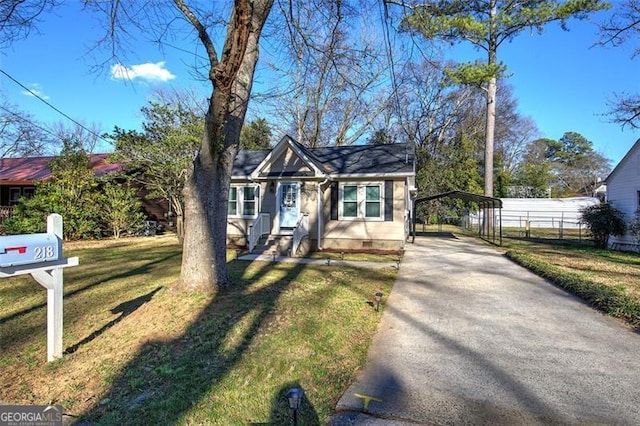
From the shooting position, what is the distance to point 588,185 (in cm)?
4772

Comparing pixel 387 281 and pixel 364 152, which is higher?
pixel 364 152

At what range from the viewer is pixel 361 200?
1331 cm

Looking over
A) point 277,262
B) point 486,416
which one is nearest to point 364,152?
point 277,262

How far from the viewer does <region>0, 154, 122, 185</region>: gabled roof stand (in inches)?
764

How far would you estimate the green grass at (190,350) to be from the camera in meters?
2.97

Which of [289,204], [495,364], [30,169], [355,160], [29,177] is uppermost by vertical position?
[30,169]

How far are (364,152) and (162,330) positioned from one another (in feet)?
A: 40.4

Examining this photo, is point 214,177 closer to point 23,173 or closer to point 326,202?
point 326,202

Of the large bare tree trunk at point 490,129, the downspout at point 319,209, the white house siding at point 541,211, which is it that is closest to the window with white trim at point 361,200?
the downspout at point 319,209

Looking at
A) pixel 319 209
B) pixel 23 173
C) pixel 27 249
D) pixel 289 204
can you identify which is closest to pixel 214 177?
pixel 27 249

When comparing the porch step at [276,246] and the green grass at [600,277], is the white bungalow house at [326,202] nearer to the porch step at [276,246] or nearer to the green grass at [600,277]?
the porch step at [276,246]

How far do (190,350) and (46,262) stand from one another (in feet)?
5.43

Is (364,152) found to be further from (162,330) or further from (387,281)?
(162,330)

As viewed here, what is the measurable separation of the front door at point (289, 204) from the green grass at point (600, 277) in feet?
24.6
